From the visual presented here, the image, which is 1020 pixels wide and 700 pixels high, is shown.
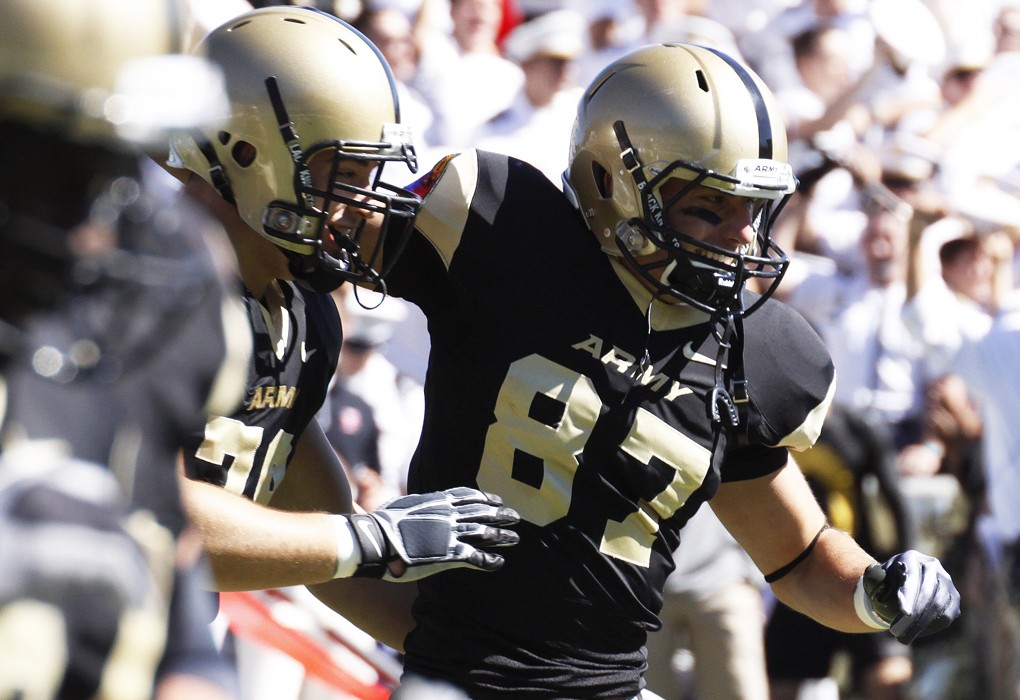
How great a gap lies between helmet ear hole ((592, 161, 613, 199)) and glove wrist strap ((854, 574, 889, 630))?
925mm

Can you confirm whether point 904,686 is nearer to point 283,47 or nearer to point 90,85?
point 283,47

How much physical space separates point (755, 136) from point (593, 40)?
3.42 metres

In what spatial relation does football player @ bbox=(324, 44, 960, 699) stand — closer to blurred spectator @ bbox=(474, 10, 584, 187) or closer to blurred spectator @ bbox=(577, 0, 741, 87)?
blurred spectator @ bbox=(474, 10, 584, 187)

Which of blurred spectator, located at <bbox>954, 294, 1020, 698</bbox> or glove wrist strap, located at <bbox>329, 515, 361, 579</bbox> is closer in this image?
glove wrist strap, located at <bbox>329, 515, 361, 579</bbox>

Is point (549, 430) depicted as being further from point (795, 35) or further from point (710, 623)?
point (795, 35)

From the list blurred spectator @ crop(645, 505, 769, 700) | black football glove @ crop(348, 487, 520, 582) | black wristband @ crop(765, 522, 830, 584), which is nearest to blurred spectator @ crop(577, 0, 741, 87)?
blurred spectator @ crop(645, 505, 769, 700)

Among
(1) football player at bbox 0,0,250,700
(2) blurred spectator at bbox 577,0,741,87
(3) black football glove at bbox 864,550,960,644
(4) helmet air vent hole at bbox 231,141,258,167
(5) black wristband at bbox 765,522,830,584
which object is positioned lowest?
(5) black wristband at bbox 765,522,830,584

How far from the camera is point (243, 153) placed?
269 centimetres

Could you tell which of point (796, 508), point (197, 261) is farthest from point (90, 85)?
point (796, 508)

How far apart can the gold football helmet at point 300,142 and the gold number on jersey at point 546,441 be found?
339 mm

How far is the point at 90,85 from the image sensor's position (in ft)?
4.34

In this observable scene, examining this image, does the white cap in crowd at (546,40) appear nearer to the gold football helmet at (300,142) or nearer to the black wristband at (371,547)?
the gold football helmet at (300,142)

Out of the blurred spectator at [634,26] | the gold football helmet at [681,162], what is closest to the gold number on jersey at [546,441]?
the gold football helmet at [681,162]

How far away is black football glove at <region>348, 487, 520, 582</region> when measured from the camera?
7.53 ft
